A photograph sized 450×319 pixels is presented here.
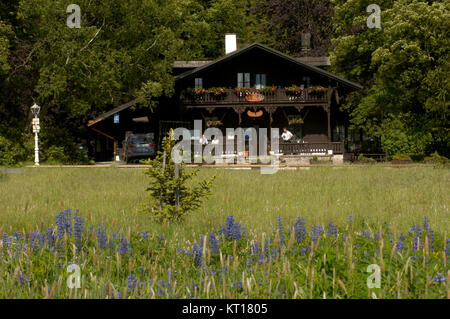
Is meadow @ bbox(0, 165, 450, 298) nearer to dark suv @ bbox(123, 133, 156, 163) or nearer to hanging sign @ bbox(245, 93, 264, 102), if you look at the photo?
dark suv @ bbox(123, 133, 156, 163)

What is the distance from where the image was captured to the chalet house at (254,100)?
33844mm

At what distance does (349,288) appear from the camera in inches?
146

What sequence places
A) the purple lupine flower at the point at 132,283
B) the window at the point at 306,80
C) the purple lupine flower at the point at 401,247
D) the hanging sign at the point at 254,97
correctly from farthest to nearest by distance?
the window at the point at 306,80
the hanging sign at the point at 254,97
the purple lupine flower at the point at 401,247
the purple lupine flower at the point at 132,283

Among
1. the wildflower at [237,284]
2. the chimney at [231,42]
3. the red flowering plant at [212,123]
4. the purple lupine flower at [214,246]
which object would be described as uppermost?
the chimney at [231,42]

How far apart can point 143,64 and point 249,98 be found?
7820 mm

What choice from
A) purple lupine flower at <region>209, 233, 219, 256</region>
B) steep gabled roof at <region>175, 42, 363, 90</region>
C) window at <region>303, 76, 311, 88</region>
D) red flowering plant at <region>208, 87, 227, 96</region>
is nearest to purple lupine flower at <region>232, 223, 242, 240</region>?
purple lupine flower at <region>209, 233, 219, 256</region>

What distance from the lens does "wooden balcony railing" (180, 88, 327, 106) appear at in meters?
34.4

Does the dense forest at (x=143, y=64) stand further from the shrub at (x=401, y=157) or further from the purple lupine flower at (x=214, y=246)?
the purple lupine flower at (x=214, y=246)

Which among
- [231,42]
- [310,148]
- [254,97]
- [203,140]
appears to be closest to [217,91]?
[254,97]

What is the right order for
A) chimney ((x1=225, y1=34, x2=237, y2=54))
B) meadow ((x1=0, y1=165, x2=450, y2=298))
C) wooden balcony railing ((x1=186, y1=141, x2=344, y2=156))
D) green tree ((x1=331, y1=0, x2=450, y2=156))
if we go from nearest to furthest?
meadow ((x1=0, y1=165, x2=450, y2=298))
green tree ((x1=331, y1=0, x2=450, y2=156))
wooden balcony railing ((x1=186, y1=141, x2=344, y2=156))
chimney ((x1=225, y1=34, x2=237, y2=54))

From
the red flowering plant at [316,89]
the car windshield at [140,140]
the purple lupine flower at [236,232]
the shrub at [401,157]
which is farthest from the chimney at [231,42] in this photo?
the purple lupine flower at [236,232]

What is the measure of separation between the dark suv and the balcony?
3673 millimetres
